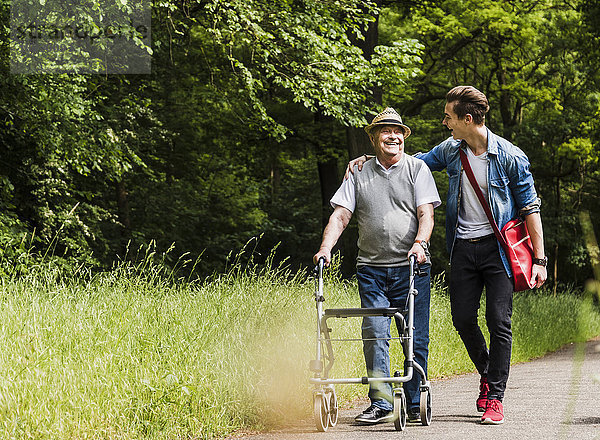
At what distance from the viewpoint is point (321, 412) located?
534cm

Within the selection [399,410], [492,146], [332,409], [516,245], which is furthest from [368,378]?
[492,146]

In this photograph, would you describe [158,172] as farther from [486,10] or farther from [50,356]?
[50,356]

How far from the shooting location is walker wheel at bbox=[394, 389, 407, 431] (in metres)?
5.32

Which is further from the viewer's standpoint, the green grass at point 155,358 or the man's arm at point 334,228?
the man's arm at point 334,228

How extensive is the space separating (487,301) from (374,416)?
1.10 meters

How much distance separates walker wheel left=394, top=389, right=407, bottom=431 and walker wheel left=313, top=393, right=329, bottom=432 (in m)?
0.44

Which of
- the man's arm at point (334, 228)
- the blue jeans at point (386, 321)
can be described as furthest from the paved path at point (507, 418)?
the man's arm at point (334, 228)

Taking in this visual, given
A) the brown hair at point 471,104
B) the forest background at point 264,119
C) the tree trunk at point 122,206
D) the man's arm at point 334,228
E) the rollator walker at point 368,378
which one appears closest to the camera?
the rollator walker at point 368,378

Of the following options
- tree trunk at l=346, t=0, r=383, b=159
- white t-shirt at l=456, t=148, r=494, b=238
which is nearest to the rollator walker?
white t-shirt at l=456, t=148, r=494, b=238

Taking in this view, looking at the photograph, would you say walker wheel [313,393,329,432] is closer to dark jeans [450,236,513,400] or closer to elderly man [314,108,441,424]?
elderly man [314,108,441,424]

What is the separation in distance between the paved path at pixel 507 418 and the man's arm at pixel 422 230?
1.12 m

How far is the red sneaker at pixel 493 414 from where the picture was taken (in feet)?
18.5

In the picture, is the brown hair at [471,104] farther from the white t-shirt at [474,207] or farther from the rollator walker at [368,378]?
the rollator walker at [368,378]

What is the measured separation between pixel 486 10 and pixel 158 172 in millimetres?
9485
